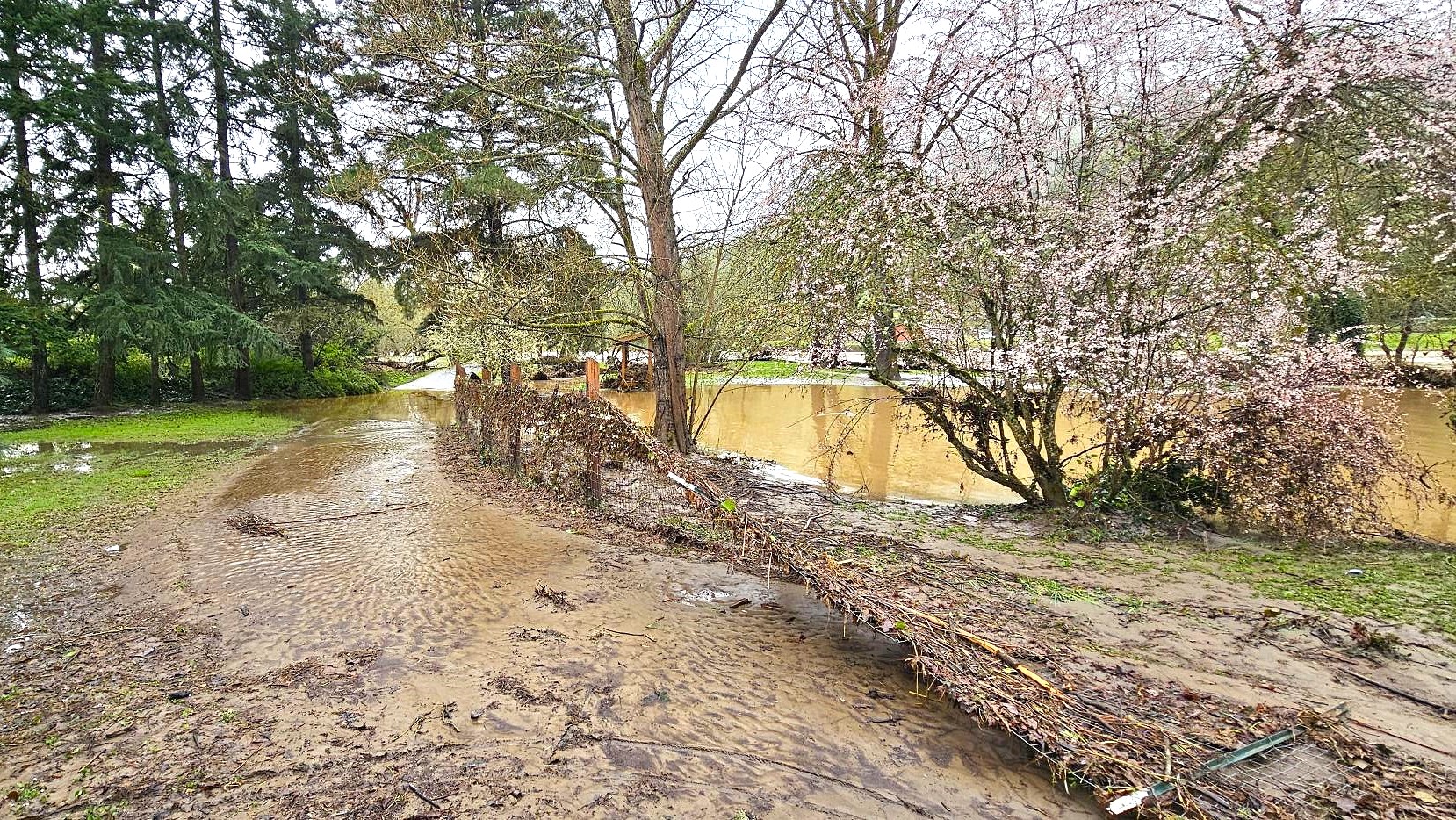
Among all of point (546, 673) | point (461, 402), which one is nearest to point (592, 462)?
point (546, 673)

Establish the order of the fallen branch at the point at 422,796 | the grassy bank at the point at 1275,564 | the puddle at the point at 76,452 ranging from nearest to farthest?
the fallen branch at the point at 422,796, the grassy bank at the point at 1275,564, the puddle at the point at 76,452

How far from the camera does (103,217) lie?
14.5 m

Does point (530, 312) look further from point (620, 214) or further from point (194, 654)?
point (194, 654)

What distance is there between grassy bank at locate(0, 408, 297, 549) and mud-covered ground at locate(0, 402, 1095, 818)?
4.34ft

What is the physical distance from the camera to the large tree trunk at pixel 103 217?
13508 millimetres

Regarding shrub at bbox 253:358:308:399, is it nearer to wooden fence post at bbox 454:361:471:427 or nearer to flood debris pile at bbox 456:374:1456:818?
wooden fence post at bbox 454:361:471:427

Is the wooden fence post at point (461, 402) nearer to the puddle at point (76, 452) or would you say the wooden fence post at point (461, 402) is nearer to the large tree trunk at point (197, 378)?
the puddle at point (76, 452)

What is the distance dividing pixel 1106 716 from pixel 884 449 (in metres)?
9.29

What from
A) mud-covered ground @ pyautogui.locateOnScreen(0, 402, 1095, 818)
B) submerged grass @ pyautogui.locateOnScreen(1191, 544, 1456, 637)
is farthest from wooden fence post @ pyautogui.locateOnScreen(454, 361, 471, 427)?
submerged grass @ pyautogui.locateOnScreen(1191, 544, 1456, 637)

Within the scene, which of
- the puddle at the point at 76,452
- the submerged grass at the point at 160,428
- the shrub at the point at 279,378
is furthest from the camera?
the shrub at the point at 279,378

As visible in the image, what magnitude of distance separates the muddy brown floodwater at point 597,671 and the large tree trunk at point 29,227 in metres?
12.0

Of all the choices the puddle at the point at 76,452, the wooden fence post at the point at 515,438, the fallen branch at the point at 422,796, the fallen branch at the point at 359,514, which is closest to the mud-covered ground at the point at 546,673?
the fallen branch at the point at 422,796

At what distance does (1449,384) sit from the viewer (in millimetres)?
5699

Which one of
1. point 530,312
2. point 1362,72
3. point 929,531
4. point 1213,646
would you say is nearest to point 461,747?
point 1213,646
